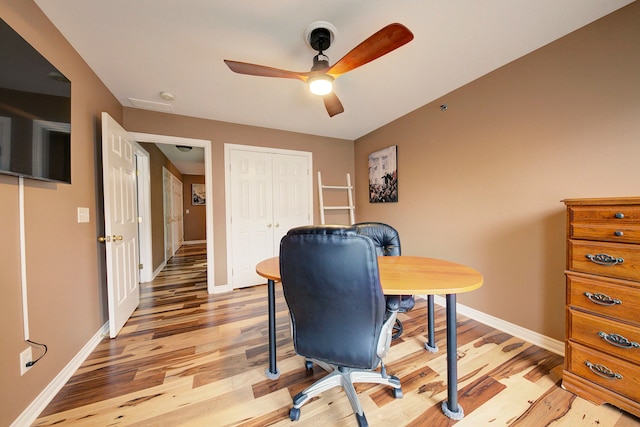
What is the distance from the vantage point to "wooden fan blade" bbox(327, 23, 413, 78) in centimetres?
110

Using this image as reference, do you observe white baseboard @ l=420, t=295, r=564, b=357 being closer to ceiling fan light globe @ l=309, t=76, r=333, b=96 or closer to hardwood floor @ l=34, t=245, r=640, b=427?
hardwood floor @ l=34, t=245, r=640, b=427

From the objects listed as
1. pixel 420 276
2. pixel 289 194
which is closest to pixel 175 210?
pixel 289 194

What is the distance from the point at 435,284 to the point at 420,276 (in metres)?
0.15

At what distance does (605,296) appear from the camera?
1182 millimetres

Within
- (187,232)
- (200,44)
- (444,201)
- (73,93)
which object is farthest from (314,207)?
(187,232)

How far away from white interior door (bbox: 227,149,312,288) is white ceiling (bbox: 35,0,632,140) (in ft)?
3.15

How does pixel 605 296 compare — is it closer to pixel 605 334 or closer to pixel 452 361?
pixel 605 334

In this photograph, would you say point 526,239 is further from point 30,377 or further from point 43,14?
point 43,14

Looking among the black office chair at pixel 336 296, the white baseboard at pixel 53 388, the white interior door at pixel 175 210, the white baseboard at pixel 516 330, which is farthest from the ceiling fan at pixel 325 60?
the white interior door at pixel 175 210

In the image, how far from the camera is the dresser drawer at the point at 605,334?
3.62 feet

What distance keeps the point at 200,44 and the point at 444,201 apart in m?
2.63

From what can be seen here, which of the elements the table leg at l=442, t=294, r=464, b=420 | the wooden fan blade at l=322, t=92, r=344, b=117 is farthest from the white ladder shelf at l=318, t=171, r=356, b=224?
the table leg at l=442, t=294, r=464, b=420

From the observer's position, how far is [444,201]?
246cm

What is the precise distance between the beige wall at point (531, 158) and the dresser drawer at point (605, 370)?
47 cm
